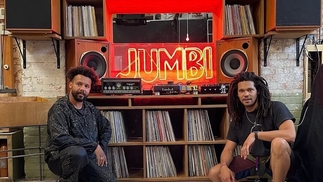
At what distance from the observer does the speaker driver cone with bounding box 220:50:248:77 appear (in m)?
2.51

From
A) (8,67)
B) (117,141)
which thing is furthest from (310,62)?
(8,67)

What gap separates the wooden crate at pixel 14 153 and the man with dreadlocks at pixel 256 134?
1.66 meters

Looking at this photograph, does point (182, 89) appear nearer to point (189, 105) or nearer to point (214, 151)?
point (189, 105)

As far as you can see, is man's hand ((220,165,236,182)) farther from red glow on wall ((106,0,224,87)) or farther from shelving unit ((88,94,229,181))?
red glow on wall ((106,0,224,87))

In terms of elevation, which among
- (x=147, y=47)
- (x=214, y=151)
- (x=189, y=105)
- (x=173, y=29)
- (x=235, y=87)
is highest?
(x=173, y=29)

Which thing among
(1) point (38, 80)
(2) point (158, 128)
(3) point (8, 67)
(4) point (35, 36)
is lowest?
(2) point (158, 128)

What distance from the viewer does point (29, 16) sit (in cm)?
221

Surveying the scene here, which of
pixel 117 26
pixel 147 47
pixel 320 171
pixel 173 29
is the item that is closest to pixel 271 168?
pixel 320 171

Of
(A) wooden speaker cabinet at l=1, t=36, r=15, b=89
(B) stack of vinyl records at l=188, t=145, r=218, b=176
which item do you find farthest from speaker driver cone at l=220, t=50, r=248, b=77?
(A) wooden speaker cabinet at l=1, t=36, r=15, b=89

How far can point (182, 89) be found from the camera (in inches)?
93.9

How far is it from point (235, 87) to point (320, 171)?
2.32 ft

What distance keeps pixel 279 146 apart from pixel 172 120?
1.18 metres

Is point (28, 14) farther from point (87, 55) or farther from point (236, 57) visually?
point (236, 57)

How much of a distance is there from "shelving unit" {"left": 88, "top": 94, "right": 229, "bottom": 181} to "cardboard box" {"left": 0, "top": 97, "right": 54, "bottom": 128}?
386mm
